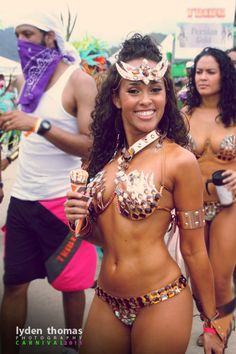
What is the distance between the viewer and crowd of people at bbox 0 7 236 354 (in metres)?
2.29

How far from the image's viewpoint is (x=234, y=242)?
382 cm

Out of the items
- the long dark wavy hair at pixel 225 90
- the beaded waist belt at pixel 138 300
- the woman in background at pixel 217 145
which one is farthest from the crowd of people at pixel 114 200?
the long dark wavy hair at pixel 225 90

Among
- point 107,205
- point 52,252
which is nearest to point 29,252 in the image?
point 52,252

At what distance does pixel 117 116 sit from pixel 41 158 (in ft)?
2.83

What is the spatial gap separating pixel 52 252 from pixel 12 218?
0.33 m

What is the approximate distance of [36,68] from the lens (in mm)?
3348

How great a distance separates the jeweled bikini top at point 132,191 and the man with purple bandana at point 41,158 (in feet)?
2.64

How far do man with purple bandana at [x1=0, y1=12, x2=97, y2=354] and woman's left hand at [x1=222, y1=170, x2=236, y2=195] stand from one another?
39.6 inches

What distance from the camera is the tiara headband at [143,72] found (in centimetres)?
239

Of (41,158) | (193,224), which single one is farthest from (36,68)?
(193,224)

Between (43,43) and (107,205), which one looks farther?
(43,43)

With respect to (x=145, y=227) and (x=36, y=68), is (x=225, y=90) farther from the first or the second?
(x=145, y=227)

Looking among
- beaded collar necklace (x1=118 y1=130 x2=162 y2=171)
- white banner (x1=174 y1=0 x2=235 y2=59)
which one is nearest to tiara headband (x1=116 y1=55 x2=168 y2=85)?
beaded collar necklace (x1=118 y1=130 x2=162 y2=171)

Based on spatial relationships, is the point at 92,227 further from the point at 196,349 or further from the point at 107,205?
the point at 196,349
